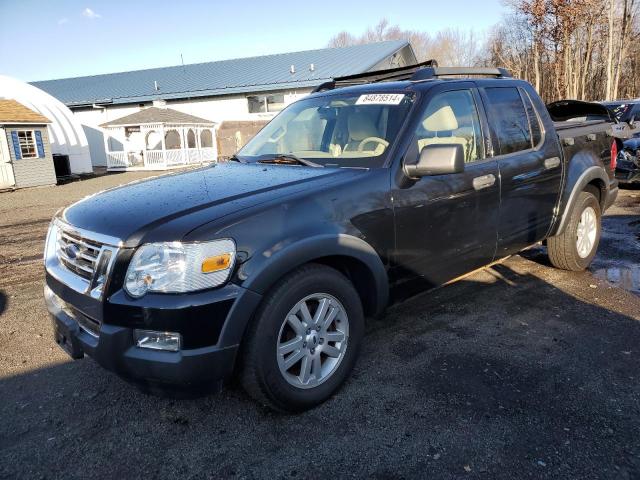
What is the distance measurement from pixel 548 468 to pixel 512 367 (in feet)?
3.33

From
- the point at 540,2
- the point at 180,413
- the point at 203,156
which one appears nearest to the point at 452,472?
the point at 180,413

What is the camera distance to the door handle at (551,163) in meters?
4.36

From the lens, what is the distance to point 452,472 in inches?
93.1

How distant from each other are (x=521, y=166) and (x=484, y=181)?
22.6 inches

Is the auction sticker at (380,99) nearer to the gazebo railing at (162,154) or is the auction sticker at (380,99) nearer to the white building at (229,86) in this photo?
the gazebo railing at (162,154)

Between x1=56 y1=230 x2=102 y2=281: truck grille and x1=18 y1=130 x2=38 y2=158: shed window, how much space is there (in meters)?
20.4

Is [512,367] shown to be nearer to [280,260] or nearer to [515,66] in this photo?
[280,260]

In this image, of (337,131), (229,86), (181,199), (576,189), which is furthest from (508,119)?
(229,86)

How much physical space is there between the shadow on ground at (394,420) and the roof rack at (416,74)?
2.10 meters

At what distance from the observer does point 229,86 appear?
99.9 ft

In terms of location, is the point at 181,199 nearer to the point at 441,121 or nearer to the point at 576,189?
the point at 441,121

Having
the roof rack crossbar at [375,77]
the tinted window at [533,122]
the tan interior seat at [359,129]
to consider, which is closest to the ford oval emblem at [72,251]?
the tan interior seat at [359,129]

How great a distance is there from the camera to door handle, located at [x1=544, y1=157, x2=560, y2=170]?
436 cm

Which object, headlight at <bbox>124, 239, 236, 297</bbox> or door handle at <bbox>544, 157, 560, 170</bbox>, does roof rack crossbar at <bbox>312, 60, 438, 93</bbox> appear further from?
headlight at <bbox>124, 239, 236, 297</bbox>
